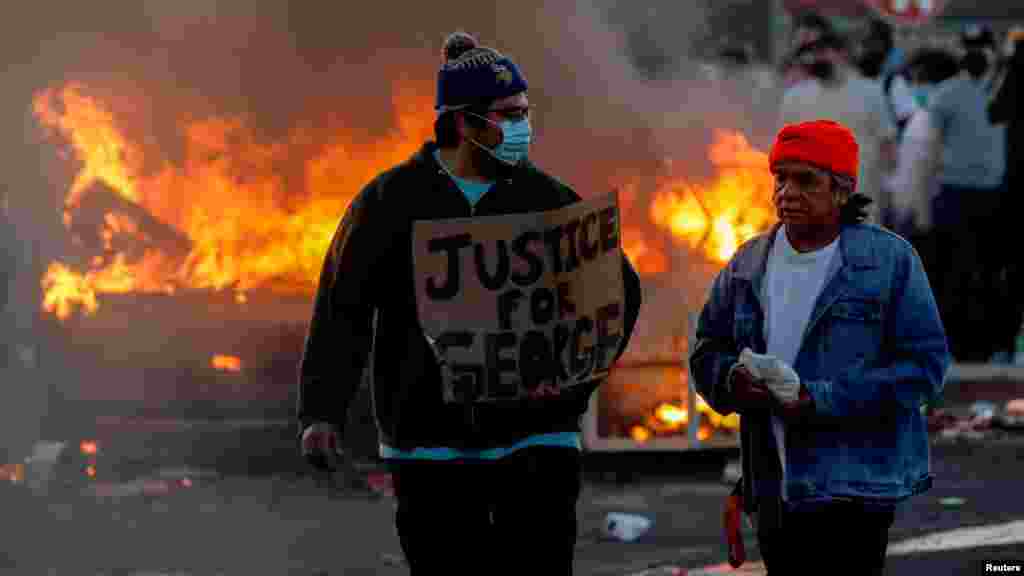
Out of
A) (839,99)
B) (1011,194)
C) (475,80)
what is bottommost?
(1011,194)

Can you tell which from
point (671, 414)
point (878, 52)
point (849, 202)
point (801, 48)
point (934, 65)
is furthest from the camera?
point (878, 52)

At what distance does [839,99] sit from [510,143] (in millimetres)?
9483

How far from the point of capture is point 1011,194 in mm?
17297

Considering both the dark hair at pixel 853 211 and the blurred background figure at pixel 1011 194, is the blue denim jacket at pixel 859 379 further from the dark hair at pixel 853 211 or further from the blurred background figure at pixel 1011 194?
the blurred background figure at pixel 1011 194

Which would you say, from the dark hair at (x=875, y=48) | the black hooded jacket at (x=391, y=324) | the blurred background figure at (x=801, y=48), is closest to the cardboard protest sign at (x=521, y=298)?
the black hooded jacket at (x=391, y=324)

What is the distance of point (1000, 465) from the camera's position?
11625 millimetres

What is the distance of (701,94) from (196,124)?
2.53 m

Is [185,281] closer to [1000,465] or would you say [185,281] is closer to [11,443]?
[11,443]

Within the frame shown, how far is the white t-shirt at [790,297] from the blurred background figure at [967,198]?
10.9 metres

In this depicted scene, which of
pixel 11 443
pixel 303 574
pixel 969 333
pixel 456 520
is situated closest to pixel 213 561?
pixel 303 574

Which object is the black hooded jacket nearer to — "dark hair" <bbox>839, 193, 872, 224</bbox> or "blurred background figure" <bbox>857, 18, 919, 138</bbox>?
"dark hair" <bbox>839, 193, 872, 224</bbox>

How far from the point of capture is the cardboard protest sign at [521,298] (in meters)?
5.78

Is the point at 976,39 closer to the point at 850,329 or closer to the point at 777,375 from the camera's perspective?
the point at 850,329

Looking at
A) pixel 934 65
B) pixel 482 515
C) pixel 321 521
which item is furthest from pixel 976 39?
pixel 482 515
